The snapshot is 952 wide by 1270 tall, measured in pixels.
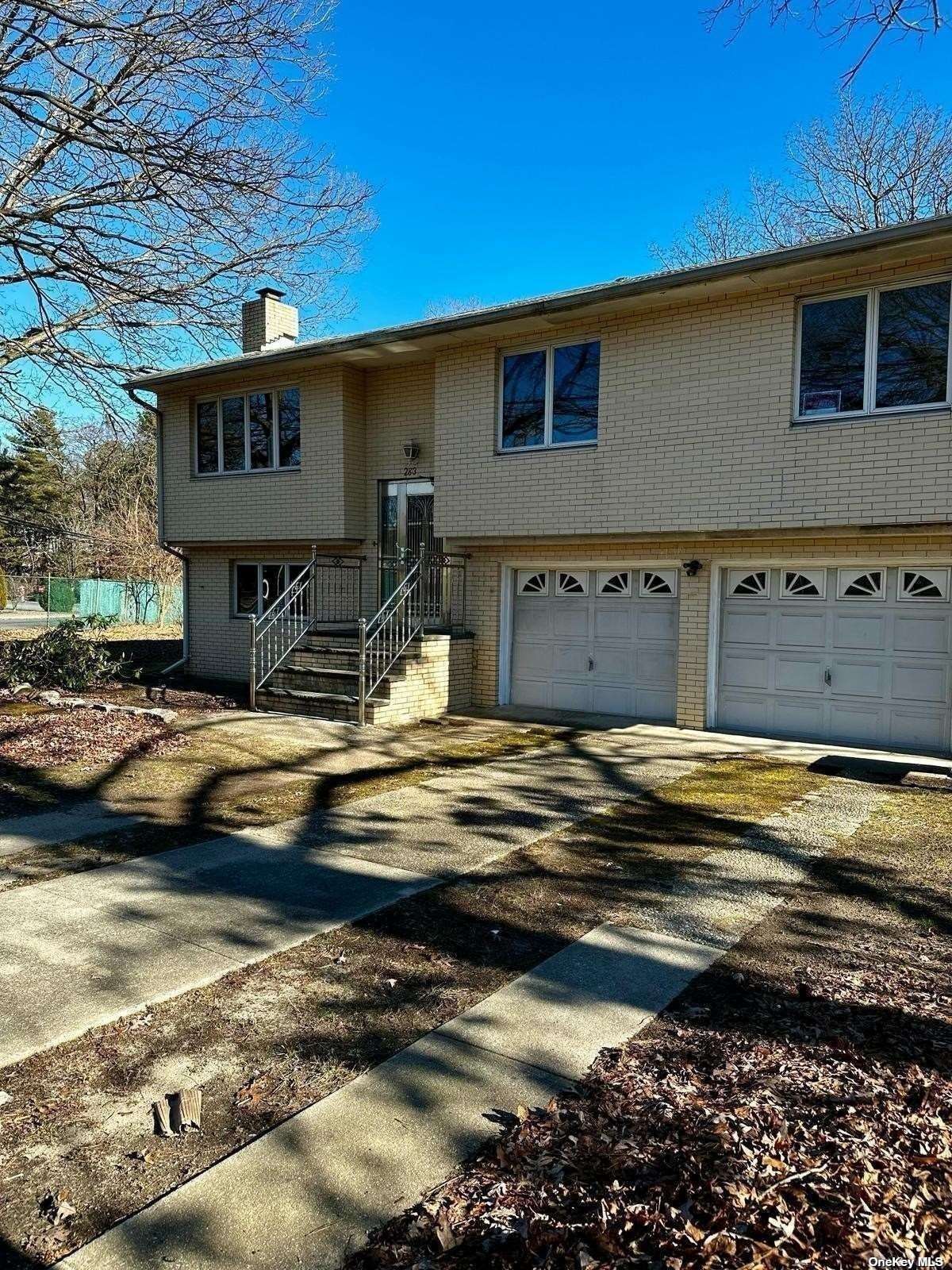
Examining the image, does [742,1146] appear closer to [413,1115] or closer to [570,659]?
[413,1115]

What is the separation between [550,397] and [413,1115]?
10022 millimetres

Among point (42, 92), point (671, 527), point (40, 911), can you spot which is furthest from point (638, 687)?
point (42, 92)

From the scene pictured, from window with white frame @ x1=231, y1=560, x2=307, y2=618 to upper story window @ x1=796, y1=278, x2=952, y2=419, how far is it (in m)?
9.13

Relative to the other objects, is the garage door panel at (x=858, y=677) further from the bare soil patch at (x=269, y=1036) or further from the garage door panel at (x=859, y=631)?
the bare soil patch at (x=269, y=1036)

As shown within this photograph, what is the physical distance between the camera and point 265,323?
15.7 meters

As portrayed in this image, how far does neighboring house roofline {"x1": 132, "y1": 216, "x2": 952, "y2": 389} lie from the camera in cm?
845

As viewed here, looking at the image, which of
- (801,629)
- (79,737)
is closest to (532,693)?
(801,629)

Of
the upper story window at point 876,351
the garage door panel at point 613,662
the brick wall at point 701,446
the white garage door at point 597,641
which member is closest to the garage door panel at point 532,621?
the white garage door at point 597,641

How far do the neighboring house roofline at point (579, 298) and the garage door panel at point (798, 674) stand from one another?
448 centimetres

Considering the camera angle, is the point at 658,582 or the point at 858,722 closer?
the point at 858,722

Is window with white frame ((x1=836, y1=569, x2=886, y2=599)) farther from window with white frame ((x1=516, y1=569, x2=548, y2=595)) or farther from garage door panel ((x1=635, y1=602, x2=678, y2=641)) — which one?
window with white frame ((x1=516, y1=569, x2=548, y2=595))

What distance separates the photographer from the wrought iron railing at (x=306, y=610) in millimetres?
12625

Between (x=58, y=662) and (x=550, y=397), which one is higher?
(x=550, y=397)

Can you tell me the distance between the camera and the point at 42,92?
809 cm
